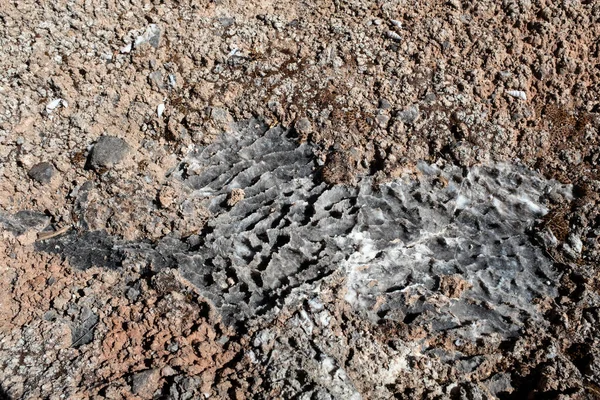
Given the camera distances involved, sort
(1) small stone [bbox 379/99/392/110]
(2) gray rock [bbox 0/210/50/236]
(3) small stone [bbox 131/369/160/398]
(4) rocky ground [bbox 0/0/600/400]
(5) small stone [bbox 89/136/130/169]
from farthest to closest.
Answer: (1) small stone [bbox 379/99/392/110] → (5) small stone [bbox 89/136/130/169] → (2) gray rock [bbox 0/210/50/236] → (4) rocky ground [bbox 0/0/600/400] → (3) small stone [bbox 131/369/160/398]

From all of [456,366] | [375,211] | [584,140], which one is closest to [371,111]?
[375,211]

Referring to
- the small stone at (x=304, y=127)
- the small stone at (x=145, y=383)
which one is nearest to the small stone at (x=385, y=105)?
the small stone at (x=304, y=127)

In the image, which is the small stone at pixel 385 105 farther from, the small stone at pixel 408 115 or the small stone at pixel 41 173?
the small stone at pixel 41 173

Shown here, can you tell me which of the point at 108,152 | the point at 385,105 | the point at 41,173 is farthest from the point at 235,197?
the point at 41,173

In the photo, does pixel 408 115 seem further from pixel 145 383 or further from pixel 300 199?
pixel 145 383

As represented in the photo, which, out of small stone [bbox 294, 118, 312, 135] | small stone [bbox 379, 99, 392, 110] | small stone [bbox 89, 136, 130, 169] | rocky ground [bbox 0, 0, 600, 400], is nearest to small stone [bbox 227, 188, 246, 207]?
rocky ground [bbox 0, 0, 600, 400]

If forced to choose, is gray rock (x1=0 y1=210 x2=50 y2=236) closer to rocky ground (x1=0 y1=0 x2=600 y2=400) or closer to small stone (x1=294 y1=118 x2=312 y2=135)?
rocky ground (x1=0 y1=0 x2=600 y2=400)
